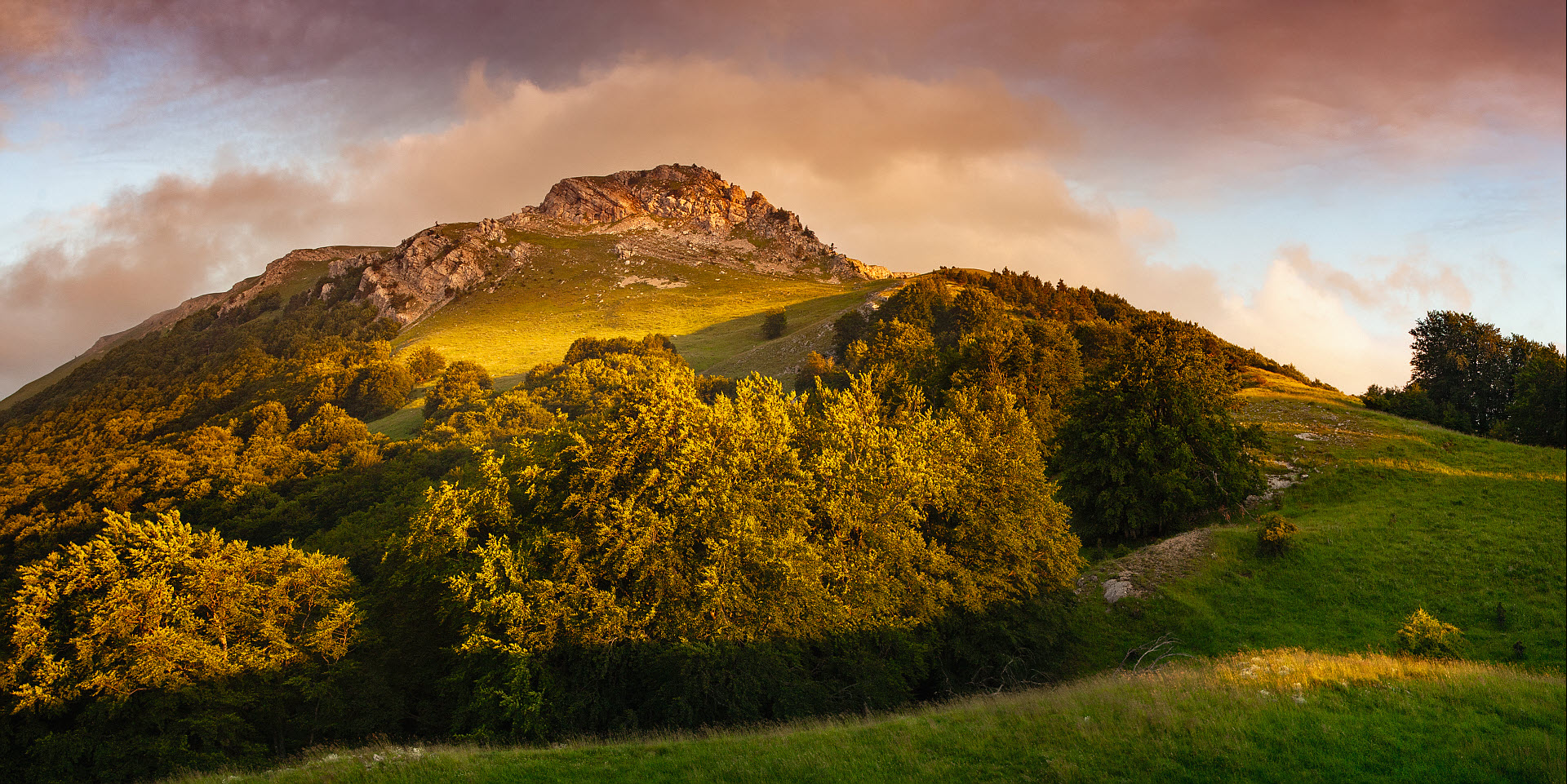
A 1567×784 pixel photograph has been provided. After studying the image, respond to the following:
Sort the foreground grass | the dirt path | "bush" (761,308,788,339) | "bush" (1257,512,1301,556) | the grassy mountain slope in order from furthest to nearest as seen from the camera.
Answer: "bush" (761,308,788,339) → the dirt path → "bush" (1257,512,1301,556) → the grassy mountain slope → the foreground grass

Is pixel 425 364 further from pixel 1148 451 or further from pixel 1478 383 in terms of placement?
pixel 1478 383

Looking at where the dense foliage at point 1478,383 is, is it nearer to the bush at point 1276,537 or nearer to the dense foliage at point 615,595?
the dense foliage at point 615,595

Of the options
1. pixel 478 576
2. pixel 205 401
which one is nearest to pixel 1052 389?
pixel 478 576

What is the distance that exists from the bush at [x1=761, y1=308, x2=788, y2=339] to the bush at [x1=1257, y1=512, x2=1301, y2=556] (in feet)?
333

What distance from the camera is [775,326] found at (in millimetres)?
138250

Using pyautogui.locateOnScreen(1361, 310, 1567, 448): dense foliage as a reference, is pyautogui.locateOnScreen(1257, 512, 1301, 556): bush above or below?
below

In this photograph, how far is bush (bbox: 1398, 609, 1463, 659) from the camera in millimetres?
24188

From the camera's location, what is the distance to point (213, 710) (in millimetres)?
28312

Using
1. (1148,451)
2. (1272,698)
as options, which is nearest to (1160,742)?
(1272,698)

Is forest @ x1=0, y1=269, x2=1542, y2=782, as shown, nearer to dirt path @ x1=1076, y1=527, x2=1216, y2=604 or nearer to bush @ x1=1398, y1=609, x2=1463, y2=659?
dirt path @ x1=1076, y1=527, x2=1216, y2=604

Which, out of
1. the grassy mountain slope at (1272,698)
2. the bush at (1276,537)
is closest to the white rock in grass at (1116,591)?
the grassy mountain slope at (1272,698)

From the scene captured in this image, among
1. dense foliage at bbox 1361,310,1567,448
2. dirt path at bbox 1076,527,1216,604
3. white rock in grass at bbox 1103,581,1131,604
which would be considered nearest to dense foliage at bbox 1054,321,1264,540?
dirt path at bbox 1076,527,1216,604

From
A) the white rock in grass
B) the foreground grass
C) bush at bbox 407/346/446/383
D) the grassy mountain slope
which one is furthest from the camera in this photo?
bush at bbox 407/346/446/383

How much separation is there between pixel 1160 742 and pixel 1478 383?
88679mm
